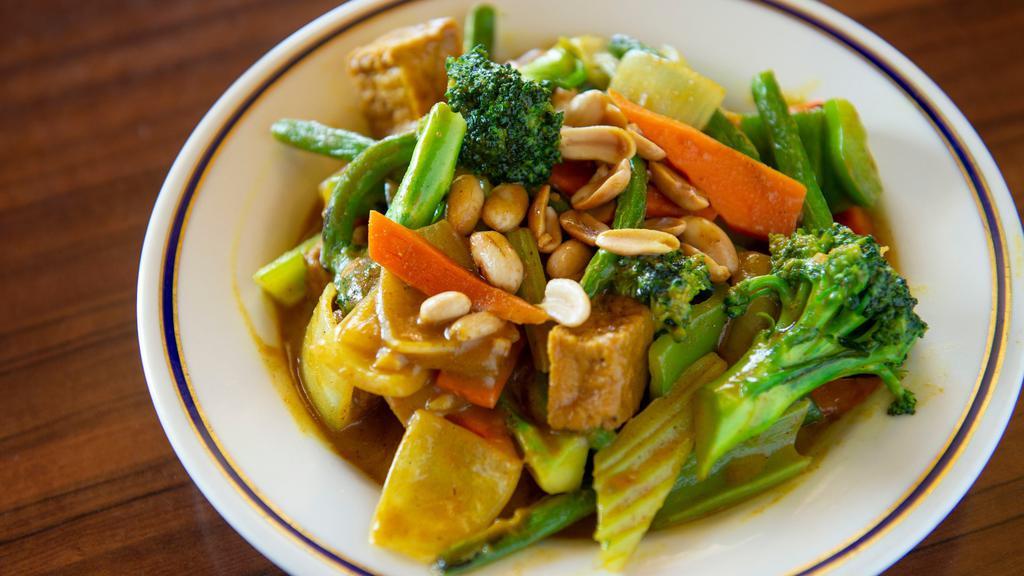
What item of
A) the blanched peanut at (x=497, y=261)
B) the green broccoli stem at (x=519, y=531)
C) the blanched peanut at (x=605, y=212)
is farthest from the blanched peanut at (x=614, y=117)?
the green broccoli stem at (x=519, y=531)

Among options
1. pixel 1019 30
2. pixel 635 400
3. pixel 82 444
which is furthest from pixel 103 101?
pixel 1019 30

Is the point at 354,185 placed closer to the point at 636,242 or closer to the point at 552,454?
the point at 636,242

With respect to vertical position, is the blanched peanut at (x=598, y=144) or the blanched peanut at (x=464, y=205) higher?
the blanched peanut at (x=598, y=144)

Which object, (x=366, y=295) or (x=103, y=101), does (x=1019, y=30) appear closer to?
(x=366, y=295)

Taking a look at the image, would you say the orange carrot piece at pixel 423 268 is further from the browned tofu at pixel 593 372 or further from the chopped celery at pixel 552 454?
the chopped celery at pixel 552 454

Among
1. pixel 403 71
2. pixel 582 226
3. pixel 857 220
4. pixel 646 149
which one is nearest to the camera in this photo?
pixel 582 226

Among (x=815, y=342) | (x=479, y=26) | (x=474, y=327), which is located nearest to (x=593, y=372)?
(x=474, y=327)
